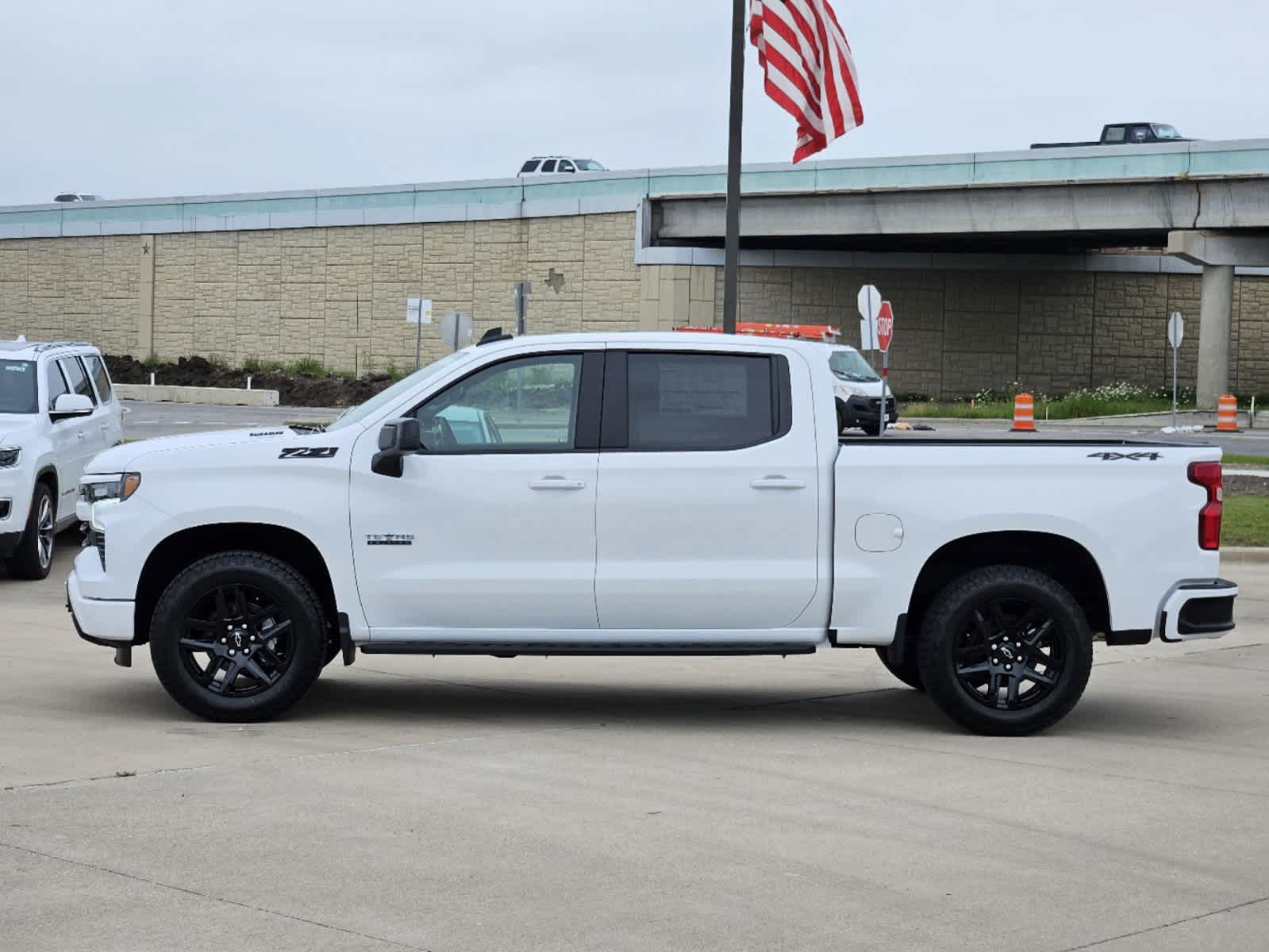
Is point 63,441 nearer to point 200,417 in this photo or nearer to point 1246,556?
point 1246,556

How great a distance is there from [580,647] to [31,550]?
24.9 feet

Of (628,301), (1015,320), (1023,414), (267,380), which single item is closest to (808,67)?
(1023,414)

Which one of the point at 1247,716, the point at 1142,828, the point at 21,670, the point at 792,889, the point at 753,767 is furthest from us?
the point at 21,670

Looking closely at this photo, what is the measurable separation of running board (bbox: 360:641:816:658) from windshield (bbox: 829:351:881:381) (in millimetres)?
26694

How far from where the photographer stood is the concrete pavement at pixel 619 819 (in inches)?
210

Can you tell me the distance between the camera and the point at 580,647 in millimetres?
8484

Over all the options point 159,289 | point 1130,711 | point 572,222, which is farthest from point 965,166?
point 1130,711

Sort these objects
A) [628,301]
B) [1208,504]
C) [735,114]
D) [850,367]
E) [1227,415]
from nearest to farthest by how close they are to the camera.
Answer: [1208,504] < [735,114] < [850,367] < [1227,415] < [628,301]

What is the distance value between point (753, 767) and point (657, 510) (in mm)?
1396

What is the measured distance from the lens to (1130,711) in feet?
31.1

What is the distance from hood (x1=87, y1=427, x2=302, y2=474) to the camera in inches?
338

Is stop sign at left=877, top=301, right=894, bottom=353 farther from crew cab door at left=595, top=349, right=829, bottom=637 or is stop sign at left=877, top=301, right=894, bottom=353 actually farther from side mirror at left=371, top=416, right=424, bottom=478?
side mirror at left=371, top=416, right=424, bottom=478

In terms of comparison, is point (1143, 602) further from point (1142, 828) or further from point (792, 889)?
point (792, 889)

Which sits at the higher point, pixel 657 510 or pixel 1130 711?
pixel 657 510
